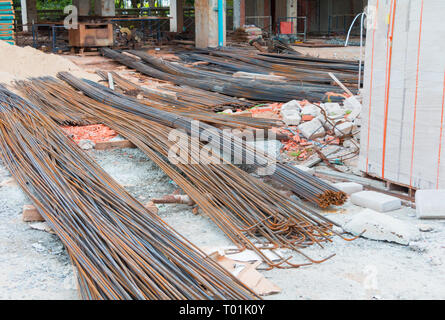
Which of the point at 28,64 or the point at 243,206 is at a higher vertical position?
the point at 28,64

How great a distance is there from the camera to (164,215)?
5344 mm

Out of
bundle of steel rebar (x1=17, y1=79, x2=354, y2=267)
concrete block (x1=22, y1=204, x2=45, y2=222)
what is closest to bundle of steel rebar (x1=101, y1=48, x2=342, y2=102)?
bundle of steel rebar (x1=17, y1=79, x2=354, y2=267)

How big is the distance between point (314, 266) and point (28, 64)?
10.4 metres

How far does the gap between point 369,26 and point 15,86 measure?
7.48 meters

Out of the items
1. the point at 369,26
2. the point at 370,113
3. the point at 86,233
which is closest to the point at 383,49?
the point at 369,26

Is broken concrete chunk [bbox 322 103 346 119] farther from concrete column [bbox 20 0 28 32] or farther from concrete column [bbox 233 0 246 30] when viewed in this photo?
concrete column [bbox 20 0 28 32]

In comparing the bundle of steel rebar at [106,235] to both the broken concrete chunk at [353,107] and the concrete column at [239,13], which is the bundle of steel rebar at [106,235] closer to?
the broken concrete chunk at [353,107]

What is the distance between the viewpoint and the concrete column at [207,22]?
60.8ft

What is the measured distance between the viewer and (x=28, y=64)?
12523 mm

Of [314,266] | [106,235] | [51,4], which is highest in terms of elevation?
[51,4]

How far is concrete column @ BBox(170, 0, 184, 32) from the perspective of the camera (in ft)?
74.8

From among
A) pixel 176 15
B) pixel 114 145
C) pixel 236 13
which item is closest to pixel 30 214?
pixel 114 145

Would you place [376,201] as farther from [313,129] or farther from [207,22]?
[207,22]

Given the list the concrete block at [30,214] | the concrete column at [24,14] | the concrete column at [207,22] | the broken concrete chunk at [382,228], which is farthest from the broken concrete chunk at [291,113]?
the concrete column at [24,14]
